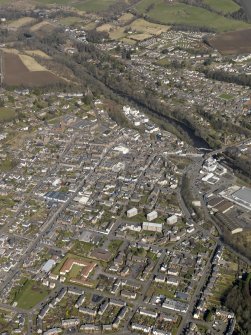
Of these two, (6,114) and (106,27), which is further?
(106,27)

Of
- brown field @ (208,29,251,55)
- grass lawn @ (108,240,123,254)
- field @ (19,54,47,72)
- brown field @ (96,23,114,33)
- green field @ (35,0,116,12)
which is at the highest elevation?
grass lawn @ (108,240,123,254)

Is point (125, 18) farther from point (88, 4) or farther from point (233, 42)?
point (233, 42)

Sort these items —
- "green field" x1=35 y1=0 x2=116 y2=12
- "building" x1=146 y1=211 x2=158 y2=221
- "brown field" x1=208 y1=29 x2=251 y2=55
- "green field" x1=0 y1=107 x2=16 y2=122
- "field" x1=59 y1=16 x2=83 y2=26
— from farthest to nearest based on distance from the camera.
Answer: "green field" x1=35 y1=0 x2=116 y2=12 → "field" x1=59 y1=16 x2=83 y2=26 → "brown field" x1=208 y1=29 x2=251 y2=55 → "green field" x1=0 y1=107 x2=16 y2=122 → "building" x1=146 y1=211 x2=158 y2=221

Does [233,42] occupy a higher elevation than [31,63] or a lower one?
higher

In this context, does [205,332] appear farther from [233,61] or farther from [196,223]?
[233,61]

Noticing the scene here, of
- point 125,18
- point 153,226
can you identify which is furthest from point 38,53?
point 153,226

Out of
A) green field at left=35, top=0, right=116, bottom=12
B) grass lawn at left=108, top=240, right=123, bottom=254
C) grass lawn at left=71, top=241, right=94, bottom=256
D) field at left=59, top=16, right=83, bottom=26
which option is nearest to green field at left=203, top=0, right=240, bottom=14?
green field at left=35, top=0, right=116, bottom=12

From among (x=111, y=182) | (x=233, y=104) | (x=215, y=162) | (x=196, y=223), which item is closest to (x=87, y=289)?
(x=196, y=223)

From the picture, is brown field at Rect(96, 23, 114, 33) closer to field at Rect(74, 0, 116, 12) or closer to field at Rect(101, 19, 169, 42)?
field at Rect(101, 19, 169, 42)
